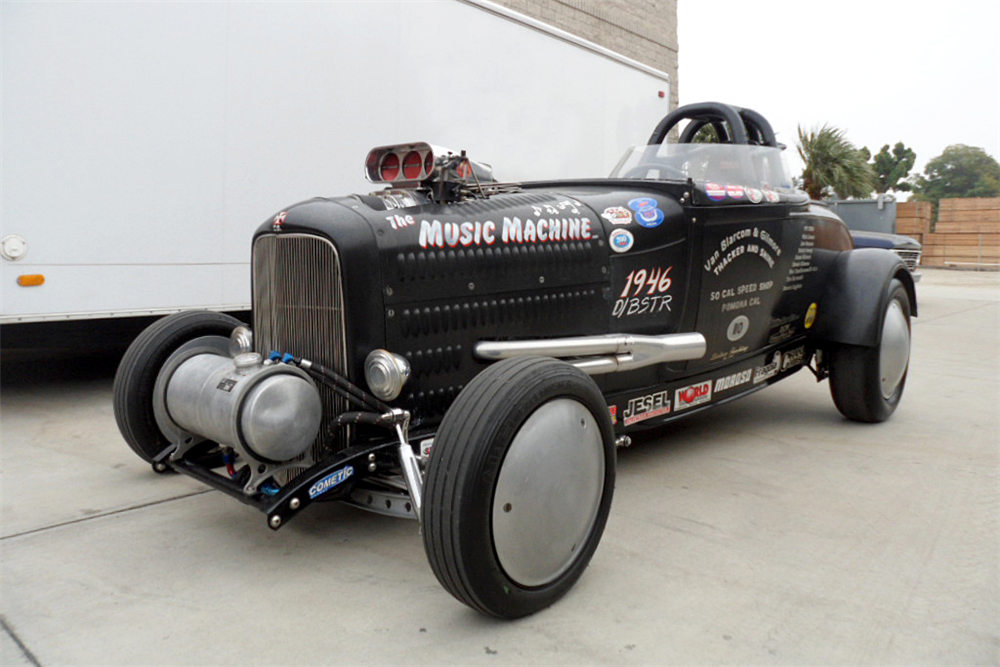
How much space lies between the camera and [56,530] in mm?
3258

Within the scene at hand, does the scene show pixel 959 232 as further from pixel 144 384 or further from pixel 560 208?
pixel 144 384

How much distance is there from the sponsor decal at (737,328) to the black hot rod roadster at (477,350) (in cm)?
1

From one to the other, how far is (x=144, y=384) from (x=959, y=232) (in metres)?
31.3

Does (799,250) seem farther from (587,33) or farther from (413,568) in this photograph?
(587,33)

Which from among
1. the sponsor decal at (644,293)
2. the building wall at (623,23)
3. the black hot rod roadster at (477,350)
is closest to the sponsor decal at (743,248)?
the black hot rod roadster at (477,350)

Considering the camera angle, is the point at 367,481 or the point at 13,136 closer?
the point at 367,481

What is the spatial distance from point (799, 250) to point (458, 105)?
3.34 m

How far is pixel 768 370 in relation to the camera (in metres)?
4.86

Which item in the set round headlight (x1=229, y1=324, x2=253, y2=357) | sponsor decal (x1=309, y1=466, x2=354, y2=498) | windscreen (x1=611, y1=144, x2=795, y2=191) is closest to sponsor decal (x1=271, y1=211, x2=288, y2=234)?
round headlight (x1=229, y1=324, x2=253, y2=357)

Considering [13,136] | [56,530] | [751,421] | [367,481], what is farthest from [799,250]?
[13,136]

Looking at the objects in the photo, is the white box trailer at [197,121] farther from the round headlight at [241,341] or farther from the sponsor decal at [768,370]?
the sponsor decal at [768,370]

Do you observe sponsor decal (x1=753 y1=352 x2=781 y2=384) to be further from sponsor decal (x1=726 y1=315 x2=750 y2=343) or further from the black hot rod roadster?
sponsor decal (x1=726 y1=315 x2=750 y2=343)

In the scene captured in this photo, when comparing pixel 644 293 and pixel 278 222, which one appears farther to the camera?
pixel 644 293

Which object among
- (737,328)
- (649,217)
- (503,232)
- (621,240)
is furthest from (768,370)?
(503,232)
